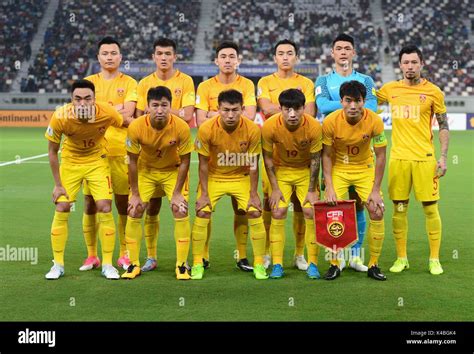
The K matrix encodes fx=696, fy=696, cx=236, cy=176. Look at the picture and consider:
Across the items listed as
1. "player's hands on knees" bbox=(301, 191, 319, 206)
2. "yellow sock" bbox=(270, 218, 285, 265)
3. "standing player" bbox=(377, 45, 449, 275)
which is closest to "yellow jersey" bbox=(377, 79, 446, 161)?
"standing player" bbox=(377, 45, 449, 275)

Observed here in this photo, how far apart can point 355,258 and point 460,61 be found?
3368 cm

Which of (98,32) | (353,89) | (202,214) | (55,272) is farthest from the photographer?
(98,32)

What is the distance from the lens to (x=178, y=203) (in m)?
6.88

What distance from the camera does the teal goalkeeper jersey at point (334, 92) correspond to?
722 centimetres

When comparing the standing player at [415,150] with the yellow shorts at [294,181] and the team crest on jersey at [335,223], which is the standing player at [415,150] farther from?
the yellow shorts at [294,181]

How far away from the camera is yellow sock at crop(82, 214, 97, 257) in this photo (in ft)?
24.3

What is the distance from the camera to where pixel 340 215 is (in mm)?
6691

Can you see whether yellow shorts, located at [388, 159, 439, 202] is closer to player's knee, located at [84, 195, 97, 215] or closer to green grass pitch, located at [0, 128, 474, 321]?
green grass pitch, located at [0, 128, 474, 321]

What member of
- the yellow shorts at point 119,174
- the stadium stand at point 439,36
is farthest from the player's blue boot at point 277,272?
the stadium stand at point 439,36

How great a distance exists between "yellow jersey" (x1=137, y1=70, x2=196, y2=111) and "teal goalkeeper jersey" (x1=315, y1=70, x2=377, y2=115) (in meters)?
1.37

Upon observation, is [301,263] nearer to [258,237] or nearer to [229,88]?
[258,237]

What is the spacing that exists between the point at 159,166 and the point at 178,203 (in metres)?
0.48

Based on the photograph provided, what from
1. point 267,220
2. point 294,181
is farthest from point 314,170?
point 267,220

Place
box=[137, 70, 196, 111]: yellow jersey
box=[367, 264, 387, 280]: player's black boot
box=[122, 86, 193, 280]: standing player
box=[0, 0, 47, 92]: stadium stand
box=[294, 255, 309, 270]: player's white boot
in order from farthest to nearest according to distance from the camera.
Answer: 1. box=[0, 0, 47, 92]: stadium stand
2. box=[137, 70, 196, 111]: yellow jersey
3. box=[294, 255, 309, 270]: player's white boot
4. box=[122, 86, 193, 280]: standing player
5. box=[367, 264, 387, 280]: player's black boot
